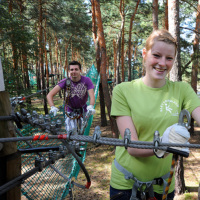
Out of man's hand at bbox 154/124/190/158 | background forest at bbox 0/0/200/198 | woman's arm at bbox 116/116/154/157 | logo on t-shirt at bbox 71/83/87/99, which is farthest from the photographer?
background forest at bbox 0/0/200/198

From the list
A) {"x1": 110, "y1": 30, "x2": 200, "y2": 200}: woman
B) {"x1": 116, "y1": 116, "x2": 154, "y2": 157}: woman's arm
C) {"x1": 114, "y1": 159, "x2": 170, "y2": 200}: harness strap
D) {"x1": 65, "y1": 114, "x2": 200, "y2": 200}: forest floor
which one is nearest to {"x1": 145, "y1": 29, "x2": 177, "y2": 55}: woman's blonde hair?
{"x1": 110, "y1": 30, "x2": 200, "y2": 200}: woman

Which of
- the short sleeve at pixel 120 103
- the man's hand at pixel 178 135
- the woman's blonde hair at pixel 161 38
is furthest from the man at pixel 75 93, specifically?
the man's hand at pixel 178 135

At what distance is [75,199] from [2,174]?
2.88 metres

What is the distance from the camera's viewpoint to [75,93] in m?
3.44

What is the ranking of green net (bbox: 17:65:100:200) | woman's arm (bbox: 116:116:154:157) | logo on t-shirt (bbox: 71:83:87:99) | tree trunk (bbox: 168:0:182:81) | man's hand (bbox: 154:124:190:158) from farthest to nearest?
logo on t-shirt (bbox: 71:83:87:99) < tree trunk (bbox: 168:0:182:81) < green net (bbox: 17:65:100:200) < woman's arm (bbox: 116:116:154:157) < man's hand (bbox: 154:124:190:158)

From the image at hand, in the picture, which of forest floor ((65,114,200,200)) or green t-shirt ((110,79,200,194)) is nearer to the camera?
green t-shirt ((110,79,200,194))

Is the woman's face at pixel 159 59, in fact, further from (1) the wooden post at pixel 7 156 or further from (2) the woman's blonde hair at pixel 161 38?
(1) the wooden post at pixel 7 156

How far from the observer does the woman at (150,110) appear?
1033 mm

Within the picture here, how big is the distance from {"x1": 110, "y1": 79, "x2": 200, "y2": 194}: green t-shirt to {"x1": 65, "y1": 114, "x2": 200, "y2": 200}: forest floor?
266 centimetres

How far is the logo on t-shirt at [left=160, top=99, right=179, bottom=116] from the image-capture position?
1047 millimetres

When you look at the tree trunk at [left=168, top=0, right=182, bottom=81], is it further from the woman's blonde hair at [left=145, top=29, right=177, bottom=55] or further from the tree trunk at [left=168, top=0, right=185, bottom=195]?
the woman's blonde hair at [left=145, top=29, right=177, bottom=55]

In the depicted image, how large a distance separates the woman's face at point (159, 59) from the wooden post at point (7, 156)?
0.73m

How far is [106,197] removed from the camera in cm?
354

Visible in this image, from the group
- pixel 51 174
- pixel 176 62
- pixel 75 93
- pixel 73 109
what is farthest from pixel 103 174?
pixel 176 62
